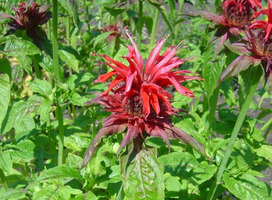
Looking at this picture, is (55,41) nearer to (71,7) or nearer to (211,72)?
(71,7)

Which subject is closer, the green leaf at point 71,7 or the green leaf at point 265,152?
the green leaf at point 71,7

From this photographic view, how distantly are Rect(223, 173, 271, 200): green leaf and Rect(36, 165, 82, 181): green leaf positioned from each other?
50 cm

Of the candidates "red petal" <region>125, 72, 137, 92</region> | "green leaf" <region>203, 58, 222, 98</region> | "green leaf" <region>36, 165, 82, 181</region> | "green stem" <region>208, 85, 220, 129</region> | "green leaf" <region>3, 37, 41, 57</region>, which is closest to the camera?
"red petal" <region>125, 72, 137, 92</region>

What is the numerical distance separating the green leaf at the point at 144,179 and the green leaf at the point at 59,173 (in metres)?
0.22

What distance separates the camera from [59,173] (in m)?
1.04

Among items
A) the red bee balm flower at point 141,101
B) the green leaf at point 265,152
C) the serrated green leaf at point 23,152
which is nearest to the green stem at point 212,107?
the green leaf at point 265,152

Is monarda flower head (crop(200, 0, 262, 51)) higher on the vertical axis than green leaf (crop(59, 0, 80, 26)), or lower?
lower

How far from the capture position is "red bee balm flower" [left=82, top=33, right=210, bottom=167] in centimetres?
93

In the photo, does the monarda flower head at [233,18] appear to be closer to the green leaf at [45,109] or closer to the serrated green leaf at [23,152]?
Answer: the green leaf at [45,109]

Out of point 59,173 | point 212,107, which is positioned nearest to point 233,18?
point 212,107

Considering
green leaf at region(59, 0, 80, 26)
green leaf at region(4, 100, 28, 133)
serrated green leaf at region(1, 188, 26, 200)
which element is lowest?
serrated green leaf at region(1, 188, 26, 200)

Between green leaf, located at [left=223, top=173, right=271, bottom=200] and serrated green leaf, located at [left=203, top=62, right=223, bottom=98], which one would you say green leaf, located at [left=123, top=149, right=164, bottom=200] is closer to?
green leaf, located at [left=223, top=173, right=271, bottom=200]

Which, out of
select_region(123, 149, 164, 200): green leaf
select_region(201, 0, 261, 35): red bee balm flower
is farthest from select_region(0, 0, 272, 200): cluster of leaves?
select_region(201, 0, 261, 35): red bee balm flower

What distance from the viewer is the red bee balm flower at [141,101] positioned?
3.07 feet
